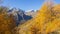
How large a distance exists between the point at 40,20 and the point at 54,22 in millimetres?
2408

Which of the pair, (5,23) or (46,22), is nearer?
(5,23)

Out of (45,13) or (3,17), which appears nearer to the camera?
(3,17)

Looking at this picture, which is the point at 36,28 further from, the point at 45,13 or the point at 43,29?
the point at 45,13

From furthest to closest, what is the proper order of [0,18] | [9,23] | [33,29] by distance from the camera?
[33,29] → [9,23] → [0,18]

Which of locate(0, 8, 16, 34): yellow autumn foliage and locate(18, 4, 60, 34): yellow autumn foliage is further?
locate(18, 4, 60, 34): yellow autumn foliage

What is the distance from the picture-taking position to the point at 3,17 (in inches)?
612

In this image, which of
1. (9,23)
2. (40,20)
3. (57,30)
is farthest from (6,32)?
(57,30)

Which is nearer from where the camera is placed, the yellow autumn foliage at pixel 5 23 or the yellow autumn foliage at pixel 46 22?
the yellow autumn foliage at pixel 5 23

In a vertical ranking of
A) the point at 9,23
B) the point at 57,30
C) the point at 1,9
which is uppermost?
the point at 1,9

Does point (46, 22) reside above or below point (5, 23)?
below

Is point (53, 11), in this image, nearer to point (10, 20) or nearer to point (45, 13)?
point (45, 13)

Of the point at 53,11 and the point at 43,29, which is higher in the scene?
the point at 53,11

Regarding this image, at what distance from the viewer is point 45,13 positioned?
32.3 meters

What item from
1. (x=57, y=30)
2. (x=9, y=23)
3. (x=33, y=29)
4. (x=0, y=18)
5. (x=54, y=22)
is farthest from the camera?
(x=57, y=30)
